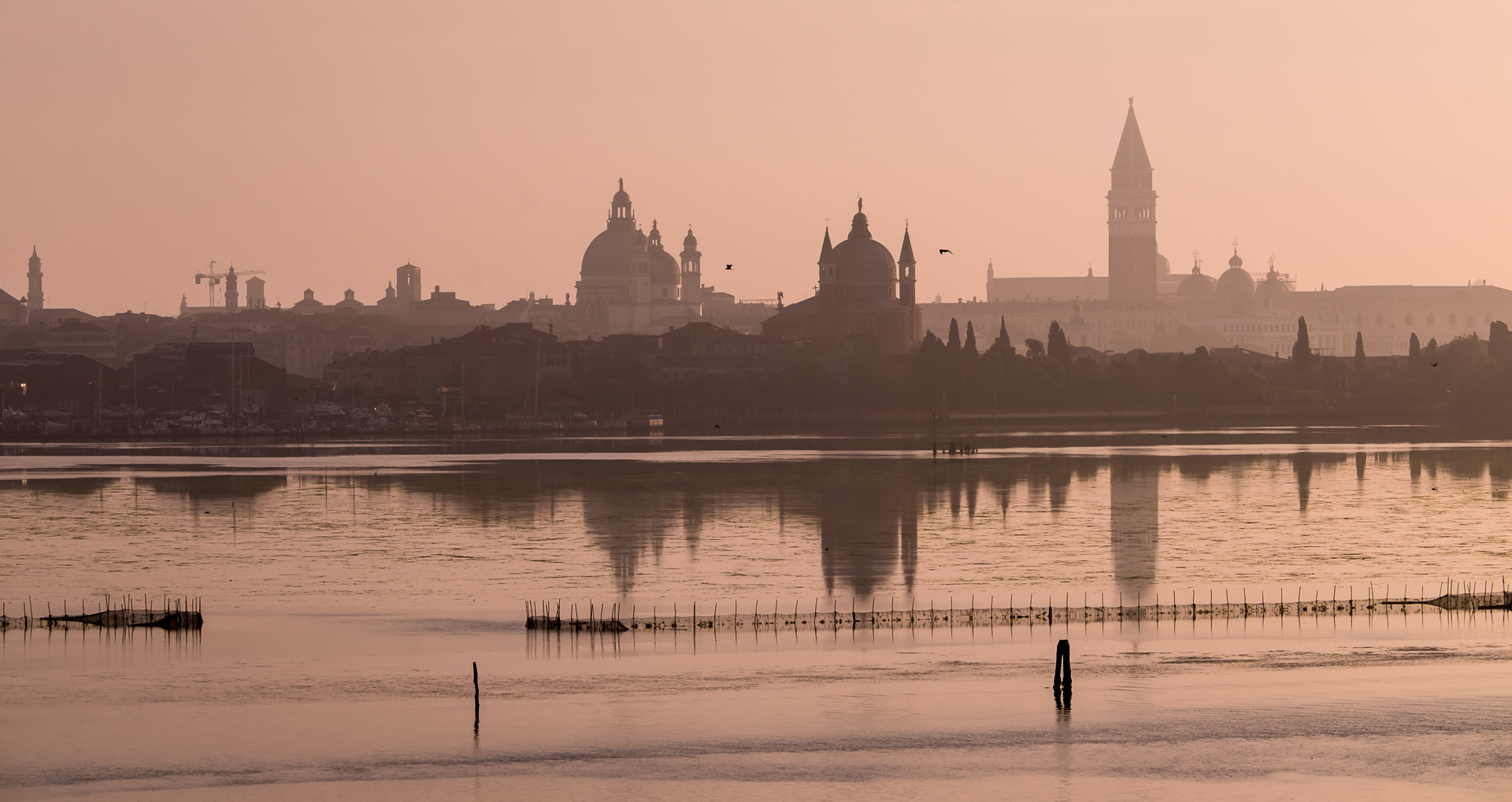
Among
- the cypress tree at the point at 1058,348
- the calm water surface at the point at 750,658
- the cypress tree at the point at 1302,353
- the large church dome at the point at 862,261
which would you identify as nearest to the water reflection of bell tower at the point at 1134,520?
the calm water surface at the point at 750,658

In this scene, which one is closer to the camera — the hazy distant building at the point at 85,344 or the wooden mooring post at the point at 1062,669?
the wooden mooring post at the point at 1062,669

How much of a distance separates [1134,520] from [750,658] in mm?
22034

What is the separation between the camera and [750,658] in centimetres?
3081

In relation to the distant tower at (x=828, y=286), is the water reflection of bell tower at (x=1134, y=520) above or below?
below

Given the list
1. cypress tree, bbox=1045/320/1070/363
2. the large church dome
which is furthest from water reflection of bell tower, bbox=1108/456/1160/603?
the large church dome

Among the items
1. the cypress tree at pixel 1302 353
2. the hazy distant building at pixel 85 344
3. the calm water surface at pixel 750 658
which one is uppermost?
the hazy distant building at pixel 85 344

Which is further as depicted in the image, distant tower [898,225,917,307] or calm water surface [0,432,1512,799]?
distant tower [898,225,917,307]

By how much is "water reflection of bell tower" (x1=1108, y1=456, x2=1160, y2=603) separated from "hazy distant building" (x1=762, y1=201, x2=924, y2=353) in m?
78.5

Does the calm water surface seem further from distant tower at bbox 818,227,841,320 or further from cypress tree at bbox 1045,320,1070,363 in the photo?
distant tower at bbox 818,227,841,320

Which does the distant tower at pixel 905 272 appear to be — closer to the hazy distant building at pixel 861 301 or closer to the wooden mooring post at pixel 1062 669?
the hazy distant building at pixel 861 301

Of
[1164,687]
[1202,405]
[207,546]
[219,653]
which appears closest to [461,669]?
[219,653]

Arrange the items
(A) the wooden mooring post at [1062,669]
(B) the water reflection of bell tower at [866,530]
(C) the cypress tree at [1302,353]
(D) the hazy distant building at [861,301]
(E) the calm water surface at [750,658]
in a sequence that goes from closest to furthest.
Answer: (E) the calm water surface at [750,658]
(A) the wooden mooring post at [1062,669]
(B) the water reflection of bell tower at [866,530]
(C) the cypress tree at [1302,353]
(D) the hazy distant building at [861,301]

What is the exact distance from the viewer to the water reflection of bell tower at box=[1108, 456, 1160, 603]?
130 feet

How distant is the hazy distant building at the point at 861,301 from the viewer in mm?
153250
